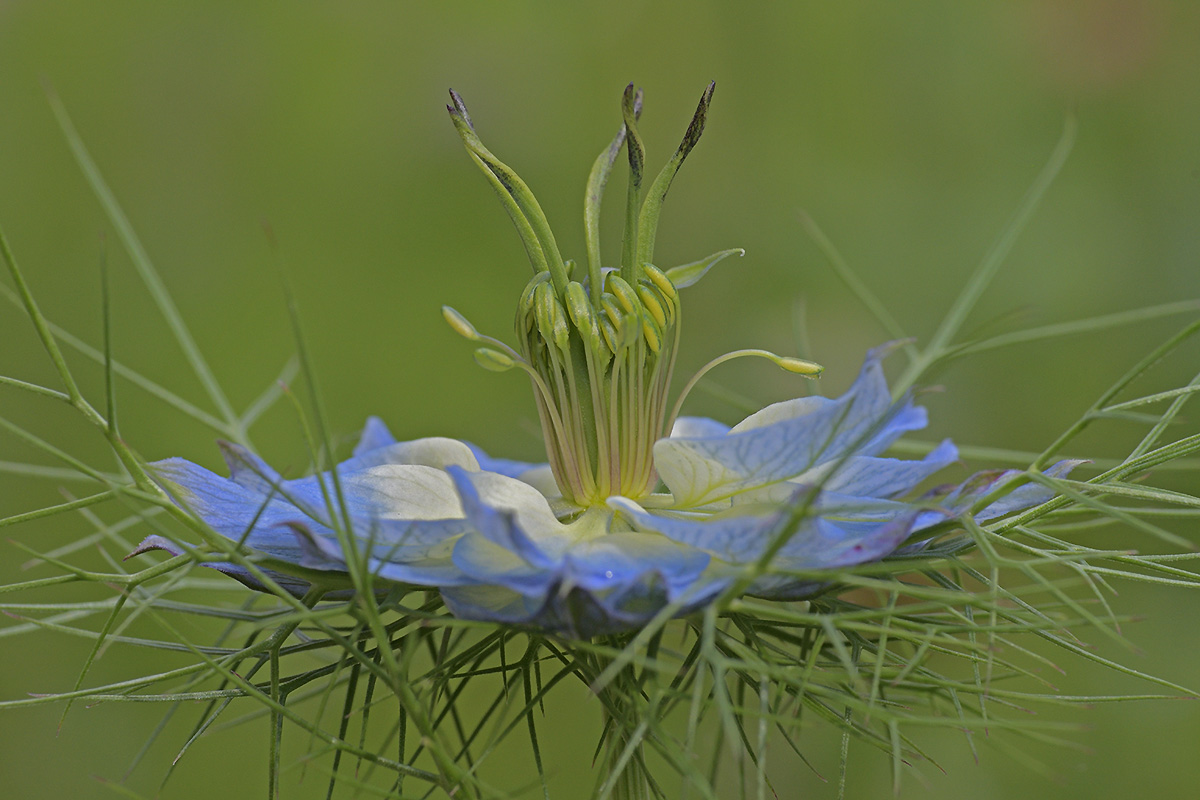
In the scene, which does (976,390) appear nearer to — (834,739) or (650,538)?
(834,739)

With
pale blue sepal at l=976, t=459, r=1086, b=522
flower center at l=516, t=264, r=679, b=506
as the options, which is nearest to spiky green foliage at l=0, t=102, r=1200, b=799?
pale blue sepal at l=976, t=459, r=1086, b=522

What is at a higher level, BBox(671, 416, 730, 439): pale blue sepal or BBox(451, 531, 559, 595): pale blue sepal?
BBox(671, 416, 730, 439): pale blue sepal

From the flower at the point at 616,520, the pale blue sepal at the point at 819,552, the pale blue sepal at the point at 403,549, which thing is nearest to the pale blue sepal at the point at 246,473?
the flower at the point at 616,520

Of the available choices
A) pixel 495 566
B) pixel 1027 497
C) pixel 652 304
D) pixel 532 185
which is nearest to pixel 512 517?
pixel 495 566

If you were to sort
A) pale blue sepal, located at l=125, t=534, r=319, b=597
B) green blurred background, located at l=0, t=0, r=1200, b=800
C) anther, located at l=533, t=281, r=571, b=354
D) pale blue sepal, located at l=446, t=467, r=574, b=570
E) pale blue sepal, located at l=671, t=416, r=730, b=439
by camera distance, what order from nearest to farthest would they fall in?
1. pale blue sepal, located at l=446, t=467, r=574, b=570
2. pale blue sepal, located at l=125, t=534, r=319, b=597
3. anther, located at l=533, t=281, r=571, b=354
4. pale blue sepal, located at l=671, t=416, r=730, b=439
5. green blurred background, located at l=0, t=0, r=1200, b=800

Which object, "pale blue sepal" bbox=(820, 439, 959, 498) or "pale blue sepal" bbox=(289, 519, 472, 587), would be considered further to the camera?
"pale blue sepal" bbox=(820, 439, 959, 498)

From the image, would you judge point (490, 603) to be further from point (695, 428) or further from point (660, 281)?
point (695, 428)

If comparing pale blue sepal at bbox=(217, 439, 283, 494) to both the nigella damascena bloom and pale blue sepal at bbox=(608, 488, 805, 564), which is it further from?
pale blue sepal at bbox=(608, 488, 805, 564)

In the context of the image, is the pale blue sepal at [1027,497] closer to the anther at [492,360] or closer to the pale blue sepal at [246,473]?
the anther at [492,360]
